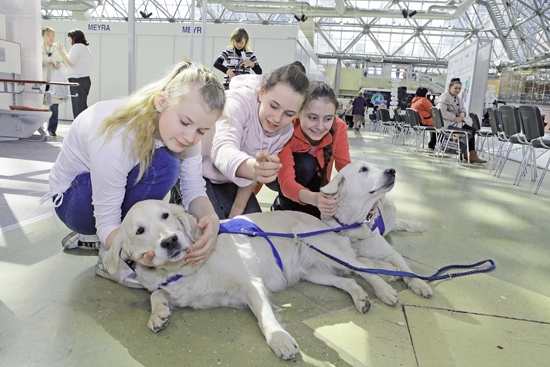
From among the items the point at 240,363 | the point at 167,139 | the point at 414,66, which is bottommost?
the point at 240,363

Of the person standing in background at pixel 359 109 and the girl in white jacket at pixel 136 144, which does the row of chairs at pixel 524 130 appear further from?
the person standing in background at pixel 359 109

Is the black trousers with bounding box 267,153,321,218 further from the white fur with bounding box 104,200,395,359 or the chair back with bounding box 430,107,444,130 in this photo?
the chair back with bounding box 430,107,444,130

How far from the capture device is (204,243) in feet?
4.86

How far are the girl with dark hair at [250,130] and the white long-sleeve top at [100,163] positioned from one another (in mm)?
380

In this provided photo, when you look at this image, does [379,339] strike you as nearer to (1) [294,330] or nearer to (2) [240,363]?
(1) [294,330]

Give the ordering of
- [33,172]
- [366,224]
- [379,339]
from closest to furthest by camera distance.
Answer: [379,339], [366,224], [33,172]

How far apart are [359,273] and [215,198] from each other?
3.56 ft

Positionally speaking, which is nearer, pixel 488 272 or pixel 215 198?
pixel 488 272

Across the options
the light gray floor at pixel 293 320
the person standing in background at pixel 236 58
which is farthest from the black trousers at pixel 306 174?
the person standing in background at pixel 236 58

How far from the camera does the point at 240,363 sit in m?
1.22

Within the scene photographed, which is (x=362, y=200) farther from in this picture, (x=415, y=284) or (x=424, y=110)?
(x=424, y=110)

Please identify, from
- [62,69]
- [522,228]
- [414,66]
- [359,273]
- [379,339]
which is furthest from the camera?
[414,66]

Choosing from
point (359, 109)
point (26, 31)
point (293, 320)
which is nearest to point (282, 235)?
point (293, 320)

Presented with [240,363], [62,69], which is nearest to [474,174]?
[240,363]
